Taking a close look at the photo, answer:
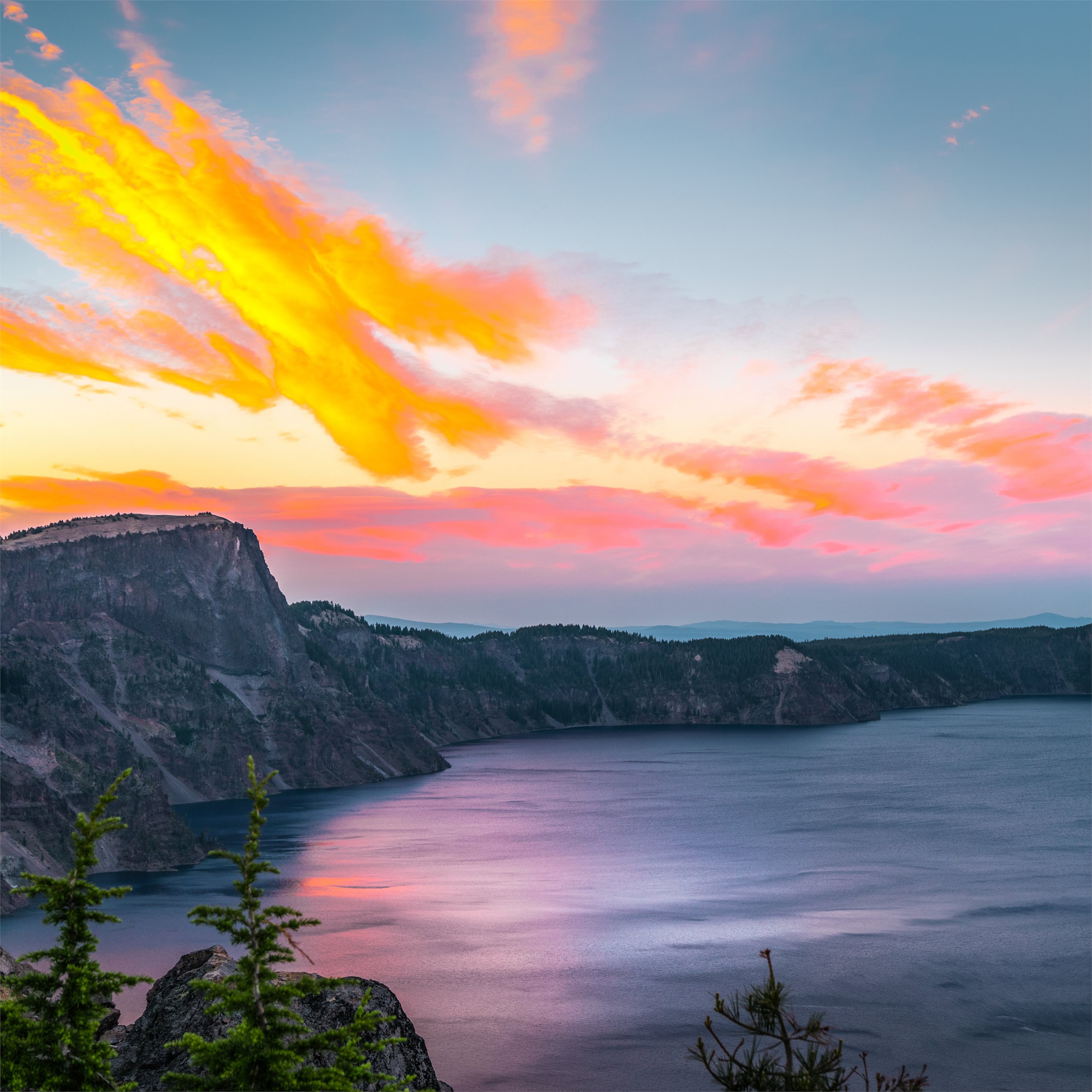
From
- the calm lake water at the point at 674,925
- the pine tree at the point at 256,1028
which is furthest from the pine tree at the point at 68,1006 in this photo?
the calm lake water at the point at 674,925

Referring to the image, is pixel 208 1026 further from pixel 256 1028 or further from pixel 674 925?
pixel 674 925

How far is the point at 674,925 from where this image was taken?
9038 cm

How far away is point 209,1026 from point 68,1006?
17.4m

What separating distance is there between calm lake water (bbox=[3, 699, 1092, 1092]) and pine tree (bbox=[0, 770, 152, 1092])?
3965 centimetres

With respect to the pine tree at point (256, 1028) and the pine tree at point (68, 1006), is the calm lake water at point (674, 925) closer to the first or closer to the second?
the pine tree at point (256, 1028)

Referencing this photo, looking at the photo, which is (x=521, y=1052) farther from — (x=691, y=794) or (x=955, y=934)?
(x=691, y=794)

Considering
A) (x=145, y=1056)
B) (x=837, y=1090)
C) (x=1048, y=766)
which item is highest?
(x=837, y=1090)

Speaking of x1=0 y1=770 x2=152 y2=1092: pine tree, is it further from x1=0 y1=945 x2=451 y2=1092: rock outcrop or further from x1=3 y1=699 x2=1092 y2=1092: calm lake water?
x1=3 y1=699 x2=1092 y2=1092: calm lake water

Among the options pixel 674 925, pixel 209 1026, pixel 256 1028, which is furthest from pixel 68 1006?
pixel 674 925

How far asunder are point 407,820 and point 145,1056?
123432mm

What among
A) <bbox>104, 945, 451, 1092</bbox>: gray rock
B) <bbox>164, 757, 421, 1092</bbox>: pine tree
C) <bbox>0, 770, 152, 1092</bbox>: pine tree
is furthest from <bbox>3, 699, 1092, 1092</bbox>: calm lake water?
<bbox>0, 770, 152, 1092</bbox>: pine tree

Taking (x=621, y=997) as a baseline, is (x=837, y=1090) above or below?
above

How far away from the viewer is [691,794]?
181m

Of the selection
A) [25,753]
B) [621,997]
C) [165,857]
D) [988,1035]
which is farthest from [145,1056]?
[25,753]
